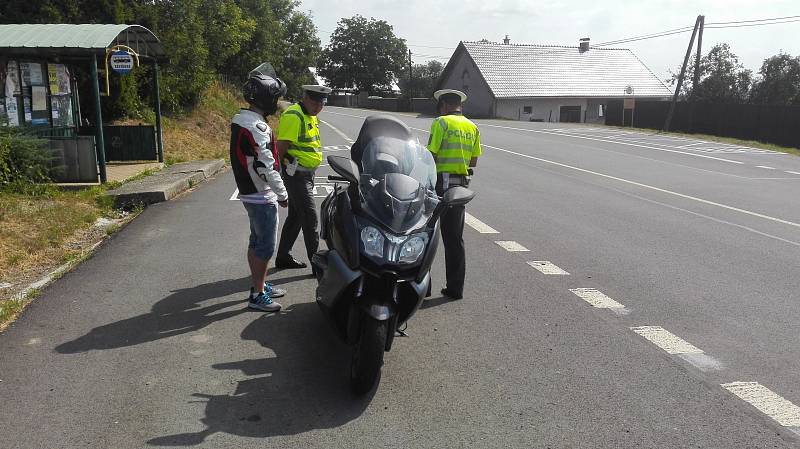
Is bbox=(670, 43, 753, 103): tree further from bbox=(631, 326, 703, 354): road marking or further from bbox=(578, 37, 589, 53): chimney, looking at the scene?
bbox=(631, 326, 703, 354): road marking

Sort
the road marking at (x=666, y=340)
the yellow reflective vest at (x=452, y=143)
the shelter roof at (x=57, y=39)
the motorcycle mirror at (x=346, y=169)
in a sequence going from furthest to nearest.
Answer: the shelter roof at (x=57, y=39) → the yellow reflective vest at (x=452, y=143) → the road marking at (x=666, y=340) → the motorcycle mirror at (x=346, y=169)

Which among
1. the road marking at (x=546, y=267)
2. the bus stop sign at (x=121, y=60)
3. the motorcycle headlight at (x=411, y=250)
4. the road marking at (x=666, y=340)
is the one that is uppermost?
the bus stop sign at (x=121, y=60)

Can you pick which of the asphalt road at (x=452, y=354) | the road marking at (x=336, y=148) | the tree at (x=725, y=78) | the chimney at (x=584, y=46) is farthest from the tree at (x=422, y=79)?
the asphalt road at (x=452, y=354)

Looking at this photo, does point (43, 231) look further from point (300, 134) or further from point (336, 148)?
point (336, 148)

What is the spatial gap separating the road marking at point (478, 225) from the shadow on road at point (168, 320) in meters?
3.54

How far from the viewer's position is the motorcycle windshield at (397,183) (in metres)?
4.01

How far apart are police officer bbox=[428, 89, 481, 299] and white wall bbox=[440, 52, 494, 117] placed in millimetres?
52166

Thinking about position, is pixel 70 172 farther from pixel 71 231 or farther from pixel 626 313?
pixel 626 313

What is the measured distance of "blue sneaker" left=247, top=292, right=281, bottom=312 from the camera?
5336mm

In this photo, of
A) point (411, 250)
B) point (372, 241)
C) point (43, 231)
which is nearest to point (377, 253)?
point (372, 241)

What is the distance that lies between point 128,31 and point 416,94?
8694cm

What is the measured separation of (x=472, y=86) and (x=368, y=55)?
144 ft

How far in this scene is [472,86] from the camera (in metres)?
61.1

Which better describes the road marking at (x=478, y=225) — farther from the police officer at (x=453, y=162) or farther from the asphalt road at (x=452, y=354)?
the police officer at (x=453, y=162)
